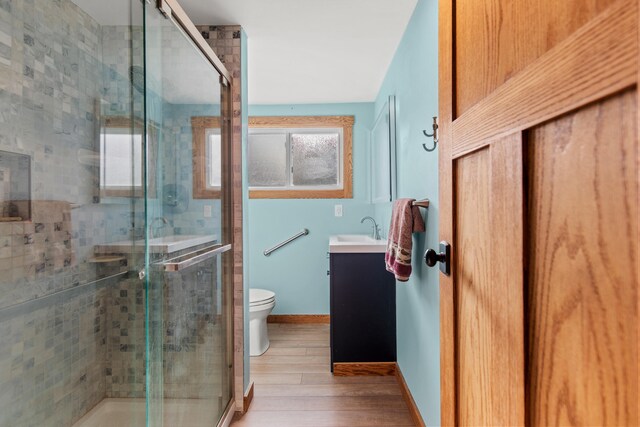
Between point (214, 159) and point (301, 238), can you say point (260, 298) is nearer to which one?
point (301, 238)

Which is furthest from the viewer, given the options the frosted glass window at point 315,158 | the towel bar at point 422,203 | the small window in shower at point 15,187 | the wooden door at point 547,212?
the frosted glass window at point 315,158

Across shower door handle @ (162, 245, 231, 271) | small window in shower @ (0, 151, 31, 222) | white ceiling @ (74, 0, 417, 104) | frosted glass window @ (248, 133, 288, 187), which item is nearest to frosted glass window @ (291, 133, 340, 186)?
frosted glass window @ (248, 133, 288, 187)

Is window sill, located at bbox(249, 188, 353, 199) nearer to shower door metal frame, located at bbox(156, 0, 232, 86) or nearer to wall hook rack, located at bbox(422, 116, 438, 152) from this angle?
shower door metal frame, located at bbox(156, 0, 232, 86)

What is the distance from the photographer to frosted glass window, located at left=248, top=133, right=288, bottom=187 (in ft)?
11.8

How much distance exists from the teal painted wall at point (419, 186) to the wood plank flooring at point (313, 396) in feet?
0.67

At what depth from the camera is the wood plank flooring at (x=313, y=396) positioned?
189 cm

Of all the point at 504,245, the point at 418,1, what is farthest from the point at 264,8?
the point at 504,245

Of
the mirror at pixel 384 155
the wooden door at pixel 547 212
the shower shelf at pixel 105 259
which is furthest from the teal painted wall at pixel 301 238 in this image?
the wooden door at pixel 547 212

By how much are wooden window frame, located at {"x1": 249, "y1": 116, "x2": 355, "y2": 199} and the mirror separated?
0.83 ft

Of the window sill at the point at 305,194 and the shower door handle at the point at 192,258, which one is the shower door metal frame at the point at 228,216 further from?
the window sill at the point at 305,194

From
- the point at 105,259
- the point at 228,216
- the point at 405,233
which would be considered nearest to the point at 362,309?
the point at 405,233

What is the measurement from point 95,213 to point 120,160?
7.5 inches

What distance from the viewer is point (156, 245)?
1.24 meters

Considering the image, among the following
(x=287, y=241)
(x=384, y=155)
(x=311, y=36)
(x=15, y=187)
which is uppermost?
(x=311, y=36)
